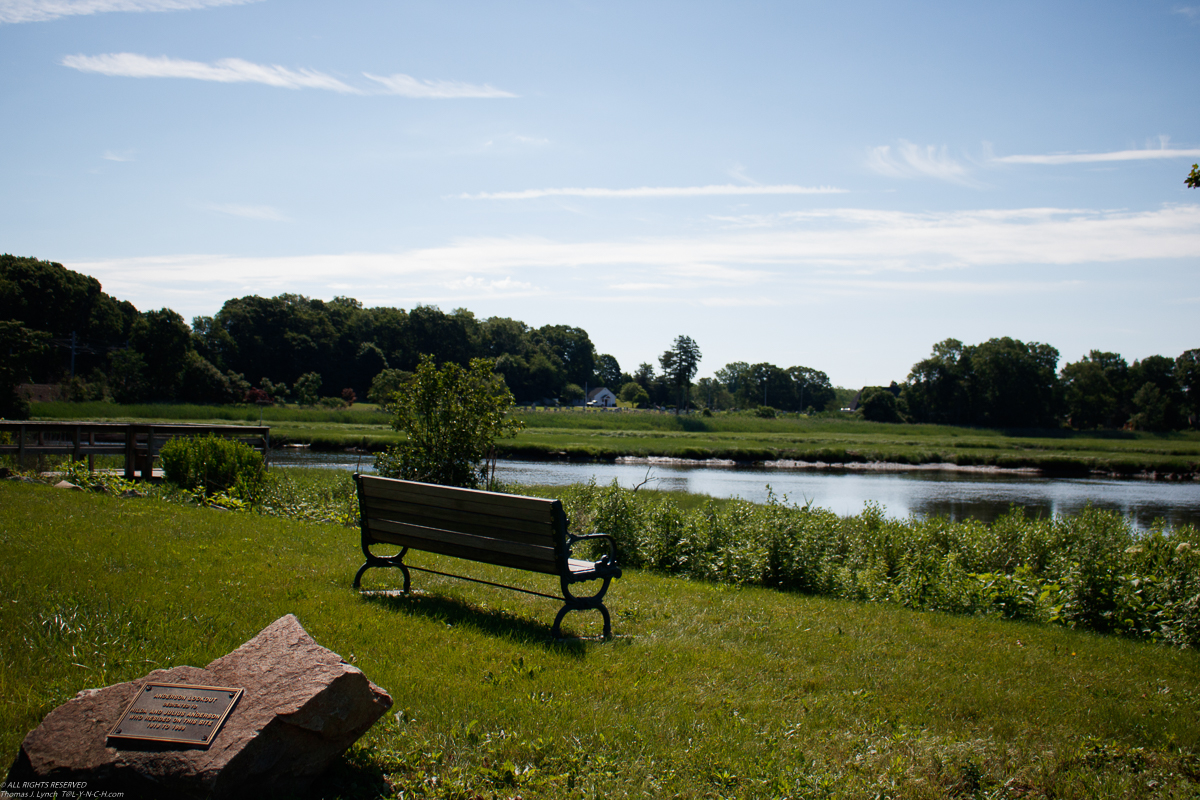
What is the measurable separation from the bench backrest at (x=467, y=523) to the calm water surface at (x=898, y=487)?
786 inches

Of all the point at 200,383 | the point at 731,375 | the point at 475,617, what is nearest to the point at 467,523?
the point at 475,617

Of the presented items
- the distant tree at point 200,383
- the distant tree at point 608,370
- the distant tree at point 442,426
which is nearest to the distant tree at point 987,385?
the distant tree at point 608,370

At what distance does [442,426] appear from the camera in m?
15.3

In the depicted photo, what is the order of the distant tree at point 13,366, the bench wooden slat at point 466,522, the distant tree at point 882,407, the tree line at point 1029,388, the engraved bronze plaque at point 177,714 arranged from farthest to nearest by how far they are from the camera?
the distant tree at point 882,407, the tree line at point 1029,388, the distant tree at point 13,366, the bench wooden slat at point 466,522, the engraved bronze plaque at point 177,714

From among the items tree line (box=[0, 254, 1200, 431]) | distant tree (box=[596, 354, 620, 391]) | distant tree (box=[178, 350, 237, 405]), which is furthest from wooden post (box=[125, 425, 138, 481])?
distant tree (box=[596, 354, 620, 391])

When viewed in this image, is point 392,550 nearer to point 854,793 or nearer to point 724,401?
point 854,793

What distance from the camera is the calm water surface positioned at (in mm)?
28344

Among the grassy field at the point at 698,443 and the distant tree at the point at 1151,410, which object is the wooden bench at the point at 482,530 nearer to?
the grassy field at the point at 698,443

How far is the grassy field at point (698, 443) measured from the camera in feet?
152

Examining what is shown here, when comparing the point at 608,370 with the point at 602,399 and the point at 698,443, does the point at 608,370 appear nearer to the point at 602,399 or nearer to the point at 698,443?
the point at 602,399

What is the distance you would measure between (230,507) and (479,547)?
25.3 feet

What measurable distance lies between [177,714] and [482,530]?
2951 millimetres

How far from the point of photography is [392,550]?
29.7 feet

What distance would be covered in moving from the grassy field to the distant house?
202 ft
